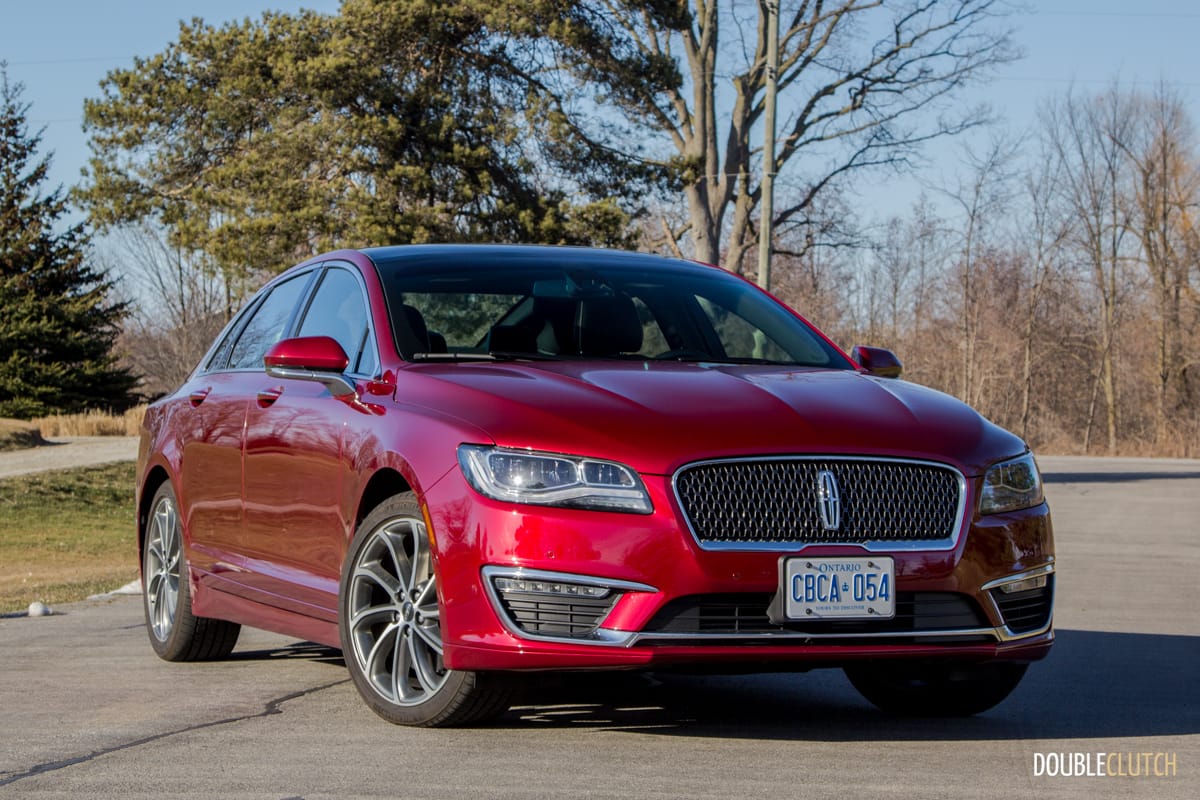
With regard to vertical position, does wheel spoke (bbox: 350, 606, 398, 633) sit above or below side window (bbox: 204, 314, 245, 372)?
below

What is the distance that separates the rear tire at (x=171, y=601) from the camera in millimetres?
7336

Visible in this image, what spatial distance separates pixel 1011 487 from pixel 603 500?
56.7 inches

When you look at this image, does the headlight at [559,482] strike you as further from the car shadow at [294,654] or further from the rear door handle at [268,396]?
the car shadow at [294,654]

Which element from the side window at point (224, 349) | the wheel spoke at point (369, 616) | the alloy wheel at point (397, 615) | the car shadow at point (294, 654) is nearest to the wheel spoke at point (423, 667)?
the alloy wheel at point (397, 615)

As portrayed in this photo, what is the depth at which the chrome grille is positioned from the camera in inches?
191

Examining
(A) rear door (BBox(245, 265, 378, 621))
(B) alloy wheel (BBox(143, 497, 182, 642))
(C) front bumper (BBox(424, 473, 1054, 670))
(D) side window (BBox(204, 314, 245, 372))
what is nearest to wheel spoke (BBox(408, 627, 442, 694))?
(C) front bumper (BBox(424, 473, 1054, 670))

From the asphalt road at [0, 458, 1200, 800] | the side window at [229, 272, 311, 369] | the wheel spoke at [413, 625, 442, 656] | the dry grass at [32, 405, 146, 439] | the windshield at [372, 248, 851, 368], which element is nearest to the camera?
the asphalt road at [0, 458, 1200, 800]

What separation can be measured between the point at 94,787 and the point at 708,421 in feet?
6.64

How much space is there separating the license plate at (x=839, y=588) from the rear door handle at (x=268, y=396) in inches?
98.0

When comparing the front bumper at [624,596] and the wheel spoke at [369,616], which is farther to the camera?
the wheel spoke at [369,616]

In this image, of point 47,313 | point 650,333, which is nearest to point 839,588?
point 650,333

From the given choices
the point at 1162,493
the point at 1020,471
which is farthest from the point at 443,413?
the point at 1162,493

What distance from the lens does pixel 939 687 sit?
5926mm

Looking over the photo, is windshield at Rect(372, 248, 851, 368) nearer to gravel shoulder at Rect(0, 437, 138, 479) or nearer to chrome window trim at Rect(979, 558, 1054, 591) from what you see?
chrome window trim at Rect(979, 558, 1054, 591)
